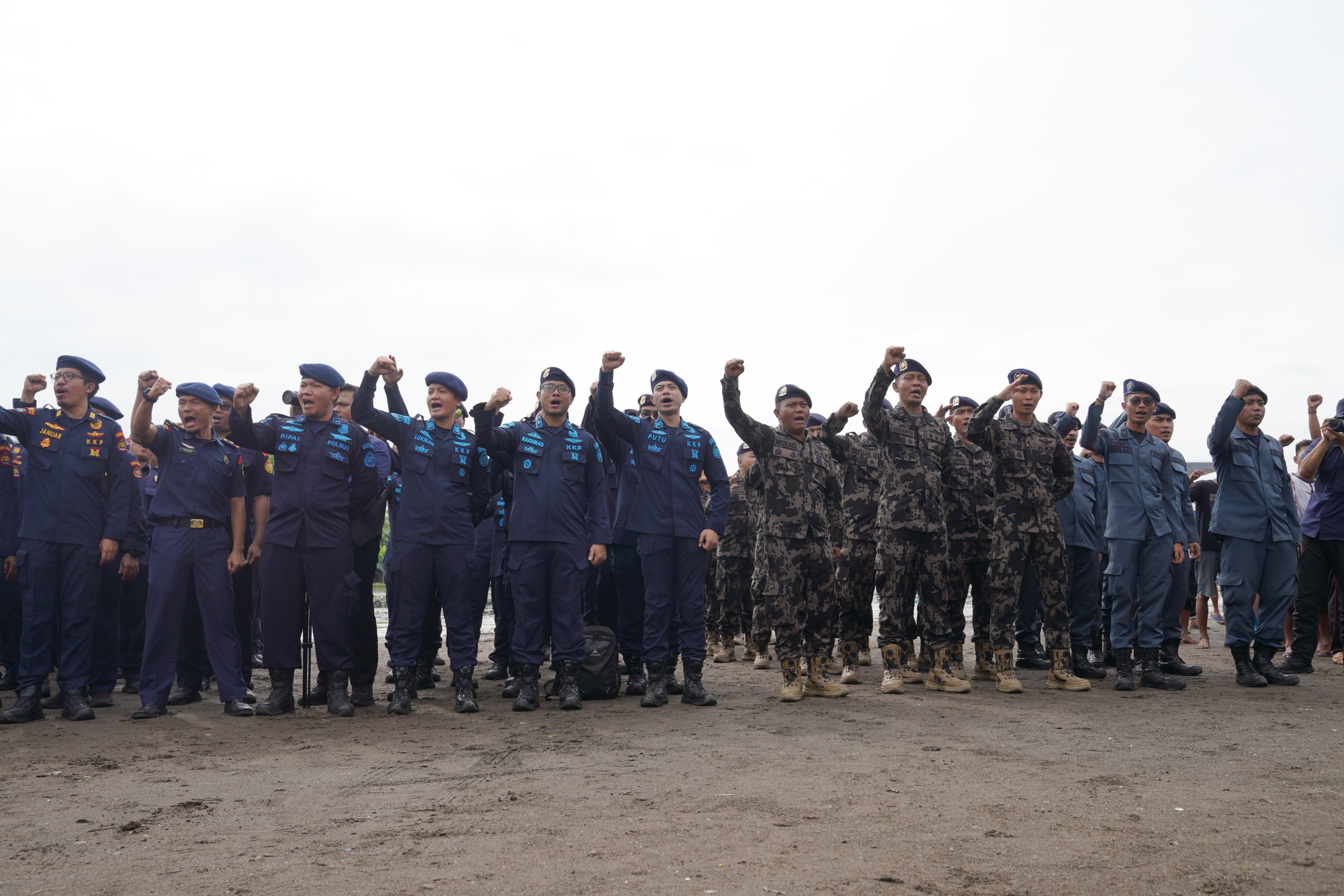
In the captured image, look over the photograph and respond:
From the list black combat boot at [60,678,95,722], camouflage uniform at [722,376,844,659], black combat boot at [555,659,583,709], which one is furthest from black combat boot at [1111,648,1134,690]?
black combat boot at [60,678,95,722]

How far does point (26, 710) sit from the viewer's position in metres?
6.12

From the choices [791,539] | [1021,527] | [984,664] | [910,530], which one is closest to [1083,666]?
[984,664]

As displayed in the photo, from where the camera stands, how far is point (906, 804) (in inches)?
150

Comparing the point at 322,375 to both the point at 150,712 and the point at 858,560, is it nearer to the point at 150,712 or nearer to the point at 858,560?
the point at 150,712

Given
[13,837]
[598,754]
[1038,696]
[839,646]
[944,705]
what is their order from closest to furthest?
1. [13,837]
2. [598,754]
3. [944,705]
4. [1038,696]
5. [839,646]

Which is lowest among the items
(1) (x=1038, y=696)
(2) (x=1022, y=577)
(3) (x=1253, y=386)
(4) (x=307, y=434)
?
(1) (x=1038, y=696)

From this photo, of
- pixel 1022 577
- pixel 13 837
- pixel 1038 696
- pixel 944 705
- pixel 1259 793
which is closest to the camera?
pixel 13 837

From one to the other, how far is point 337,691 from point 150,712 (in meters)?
1.21

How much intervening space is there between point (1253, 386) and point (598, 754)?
607cm

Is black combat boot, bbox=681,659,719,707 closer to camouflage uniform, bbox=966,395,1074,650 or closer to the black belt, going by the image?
camouflage uniform, bbox=966,395,1074,650

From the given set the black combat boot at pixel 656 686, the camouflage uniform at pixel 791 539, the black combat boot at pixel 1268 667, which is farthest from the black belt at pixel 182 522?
the black combat boot at pixel 1268 667

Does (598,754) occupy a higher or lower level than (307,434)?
lower

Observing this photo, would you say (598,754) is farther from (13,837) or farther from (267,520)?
(267,520)

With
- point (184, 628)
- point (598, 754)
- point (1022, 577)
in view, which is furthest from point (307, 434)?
point (1022, 577)
